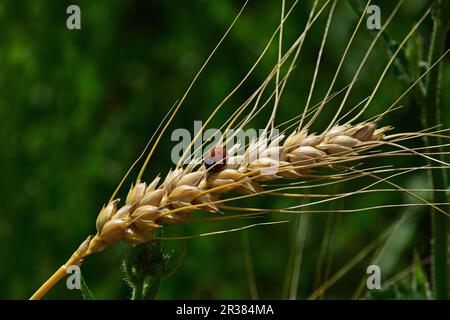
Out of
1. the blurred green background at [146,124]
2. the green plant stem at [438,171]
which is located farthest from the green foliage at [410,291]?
the blurred green background at [146,124]

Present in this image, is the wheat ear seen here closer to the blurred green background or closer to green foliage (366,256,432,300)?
green foliage (366,256,432,300)

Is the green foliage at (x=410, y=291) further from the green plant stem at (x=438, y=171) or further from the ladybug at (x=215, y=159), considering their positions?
the ladybug at (x=215, y=159)

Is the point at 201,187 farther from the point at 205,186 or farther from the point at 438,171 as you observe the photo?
the point at 438,171

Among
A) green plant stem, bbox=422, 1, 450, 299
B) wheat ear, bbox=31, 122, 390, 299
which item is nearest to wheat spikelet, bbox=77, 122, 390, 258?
wheat ear, bbox=31, 122, 390, 299

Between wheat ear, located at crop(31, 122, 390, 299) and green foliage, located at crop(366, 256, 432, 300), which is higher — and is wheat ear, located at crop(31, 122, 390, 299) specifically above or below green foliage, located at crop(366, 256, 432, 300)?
above

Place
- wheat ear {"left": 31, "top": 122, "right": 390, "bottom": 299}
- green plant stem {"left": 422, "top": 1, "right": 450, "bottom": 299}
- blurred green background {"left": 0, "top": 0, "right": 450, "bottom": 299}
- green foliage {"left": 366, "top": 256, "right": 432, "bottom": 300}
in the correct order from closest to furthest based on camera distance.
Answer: wheat ear {"left": 31, "top": 122, "right": 390, "bottom": 299}
green plant stem {"left": 422, "top": 1, "right": 450, "bottom": 299}
green foliage {"left": 366, "top": 256, "right": 432, "bottom": 300}
blurred green background {"left": 0, "top": 0, "right": 450, "bottom": 299}

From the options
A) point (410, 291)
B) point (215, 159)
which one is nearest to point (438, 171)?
point (410, 291)

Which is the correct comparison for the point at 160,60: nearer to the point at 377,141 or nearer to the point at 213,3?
the point at 213,3
